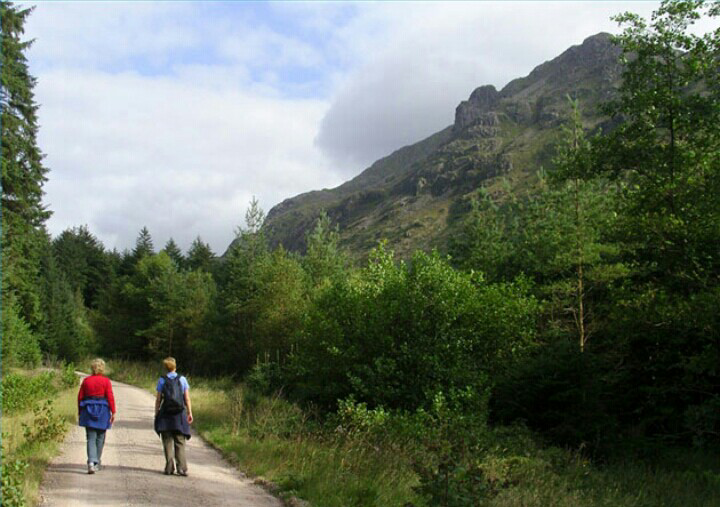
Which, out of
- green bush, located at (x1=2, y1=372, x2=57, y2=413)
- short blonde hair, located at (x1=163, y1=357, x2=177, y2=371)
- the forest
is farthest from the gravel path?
green bush, located at (x1=2, y1=372, x2=57, y2=413)

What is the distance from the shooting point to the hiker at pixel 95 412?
9023mm

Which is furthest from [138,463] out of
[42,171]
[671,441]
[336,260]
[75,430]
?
[336,260]

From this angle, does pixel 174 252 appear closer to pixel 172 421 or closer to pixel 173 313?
pixel 173 313

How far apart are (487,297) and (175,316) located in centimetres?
3441

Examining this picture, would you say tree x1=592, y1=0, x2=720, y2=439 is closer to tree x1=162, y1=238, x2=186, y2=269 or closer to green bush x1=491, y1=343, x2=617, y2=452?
green bush x1=491, y1=343, x2=617, y2=452

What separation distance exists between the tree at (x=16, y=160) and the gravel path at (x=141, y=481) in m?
18.8

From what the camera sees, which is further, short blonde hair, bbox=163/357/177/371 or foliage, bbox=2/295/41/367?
foliage, bbox=2/295/41/367

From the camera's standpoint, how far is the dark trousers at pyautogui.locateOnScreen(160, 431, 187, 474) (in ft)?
30.5

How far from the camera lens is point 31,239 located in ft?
103

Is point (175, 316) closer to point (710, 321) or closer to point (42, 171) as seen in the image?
point (42, 171)

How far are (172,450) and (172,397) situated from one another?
89 cm

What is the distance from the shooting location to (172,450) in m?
9.41

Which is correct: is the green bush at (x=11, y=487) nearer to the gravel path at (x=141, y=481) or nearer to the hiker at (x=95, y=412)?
the gravel path at (x=141, y=481)

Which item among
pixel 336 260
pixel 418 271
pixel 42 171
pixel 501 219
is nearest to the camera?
pixel 418 271
